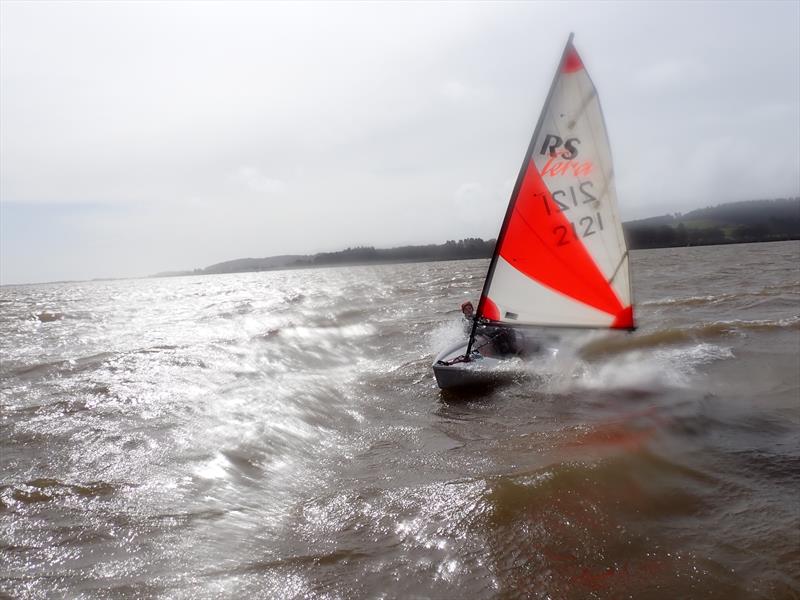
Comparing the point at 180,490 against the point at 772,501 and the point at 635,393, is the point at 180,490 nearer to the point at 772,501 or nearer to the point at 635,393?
the point at 772,501

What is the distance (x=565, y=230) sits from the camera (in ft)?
29.1

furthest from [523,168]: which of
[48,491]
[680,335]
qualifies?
[680,335]

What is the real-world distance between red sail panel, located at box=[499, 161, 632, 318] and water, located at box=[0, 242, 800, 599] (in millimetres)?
2098

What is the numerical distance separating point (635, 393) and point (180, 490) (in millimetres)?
8075

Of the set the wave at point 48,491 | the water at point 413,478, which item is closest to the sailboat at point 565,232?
the water at point 413,478

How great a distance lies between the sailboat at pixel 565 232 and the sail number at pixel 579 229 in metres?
0.02

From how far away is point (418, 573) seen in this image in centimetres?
449

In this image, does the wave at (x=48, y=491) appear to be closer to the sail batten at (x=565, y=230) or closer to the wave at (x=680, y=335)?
the sail batten at (x=565, y=230)

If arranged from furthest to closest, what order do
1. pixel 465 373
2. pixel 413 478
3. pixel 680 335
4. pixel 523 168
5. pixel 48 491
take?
pixel 680 335
pixel 465 373
pixel 523 168
pixel 48 491
pixel 413 478

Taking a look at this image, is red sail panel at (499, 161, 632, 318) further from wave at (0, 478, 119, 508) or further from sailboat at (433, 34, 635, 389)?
wave at (0, 478, 119, 508)

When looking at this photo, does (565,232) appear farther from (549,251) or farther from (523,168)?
(523,168)

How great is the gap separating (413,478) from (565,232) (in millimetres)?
5051

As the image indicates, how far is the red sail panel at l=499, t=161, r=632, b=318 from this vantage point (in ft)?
29.1

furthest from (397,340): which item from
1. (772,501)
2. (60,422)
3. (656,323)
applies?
(772,501)
